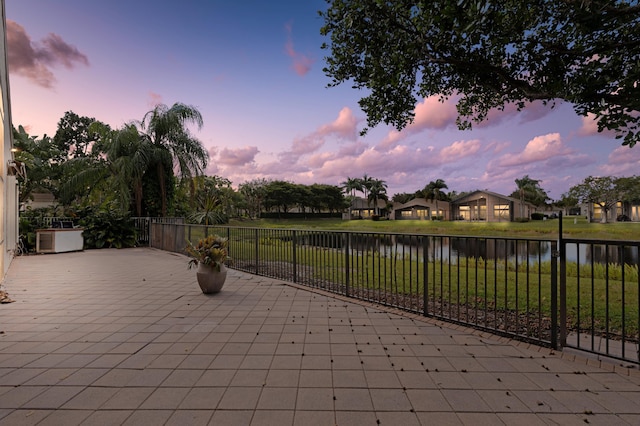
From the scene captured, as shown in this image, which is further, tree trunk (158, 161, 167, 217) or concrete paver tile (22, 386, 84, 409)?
tree trunk (158, 161, 167, 217)

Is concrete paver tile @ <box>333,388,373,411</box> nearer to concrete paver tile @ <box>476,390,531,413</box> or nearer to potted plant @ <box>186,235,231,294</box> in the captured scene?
concrete paver tile @ <box>476,390,531,413</box>

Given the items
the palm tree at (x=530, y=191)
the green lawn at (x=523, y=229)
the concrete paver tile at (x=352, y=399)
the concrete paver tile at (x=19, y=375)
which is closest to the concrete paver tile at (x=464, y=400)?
the concrete paver tile at (x=352, y=399)

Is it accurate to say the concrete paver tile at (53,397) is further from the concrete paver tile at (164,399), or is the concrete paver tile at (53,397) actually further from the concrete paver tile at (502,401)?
the concrete paver tile at (502,401)

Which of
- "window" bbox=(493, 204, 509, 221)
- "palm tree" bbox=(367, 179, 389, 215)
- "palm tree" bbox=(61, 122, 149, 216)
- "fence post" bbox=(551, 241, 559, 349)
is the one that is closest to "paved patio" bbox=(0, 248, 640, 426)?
"fence post" bbox=(551, 241, 559, 349)

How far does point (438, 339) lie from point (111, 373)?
125 inches

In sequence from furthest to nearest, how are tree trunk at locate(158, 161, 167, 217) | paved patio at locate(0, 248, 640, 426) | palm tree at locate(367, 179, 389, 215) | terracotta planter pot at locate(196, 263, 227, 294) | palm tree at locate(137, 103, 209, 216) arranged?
1. palm tree at locate(367, 179, 389, 215)
2. tree trunk at locate(158, 161, 167, 217)
3. palm tree at locate(137, 103, 209, 216)
4. terracotta planter pot at locate(196, 263, 227, 294)
5. paved patio at locate(0, 248, 640, 426)

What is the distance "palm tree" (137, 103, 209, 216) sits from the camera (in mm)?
13446

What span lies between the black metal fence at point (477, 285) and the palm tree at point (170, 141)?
5534 mm

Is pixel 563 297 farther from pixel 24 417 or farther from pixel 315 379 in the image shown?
pixel 24 417

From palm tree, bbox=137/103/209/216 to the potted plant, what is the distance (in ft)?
32.2

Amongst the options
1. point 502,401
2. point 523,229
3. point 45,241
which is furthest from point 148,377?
point 523,229

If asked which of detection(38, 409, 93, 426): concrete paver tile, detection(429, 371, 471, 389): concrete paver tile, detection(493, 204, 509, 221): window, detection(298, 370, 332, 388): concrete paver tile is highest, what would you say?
detection(493, 204, 509, 221): window

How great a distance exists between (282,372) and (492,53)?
18.2ft

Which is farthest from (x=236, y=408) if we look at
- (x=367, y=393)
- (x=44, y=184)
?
(x=44, y=184)
